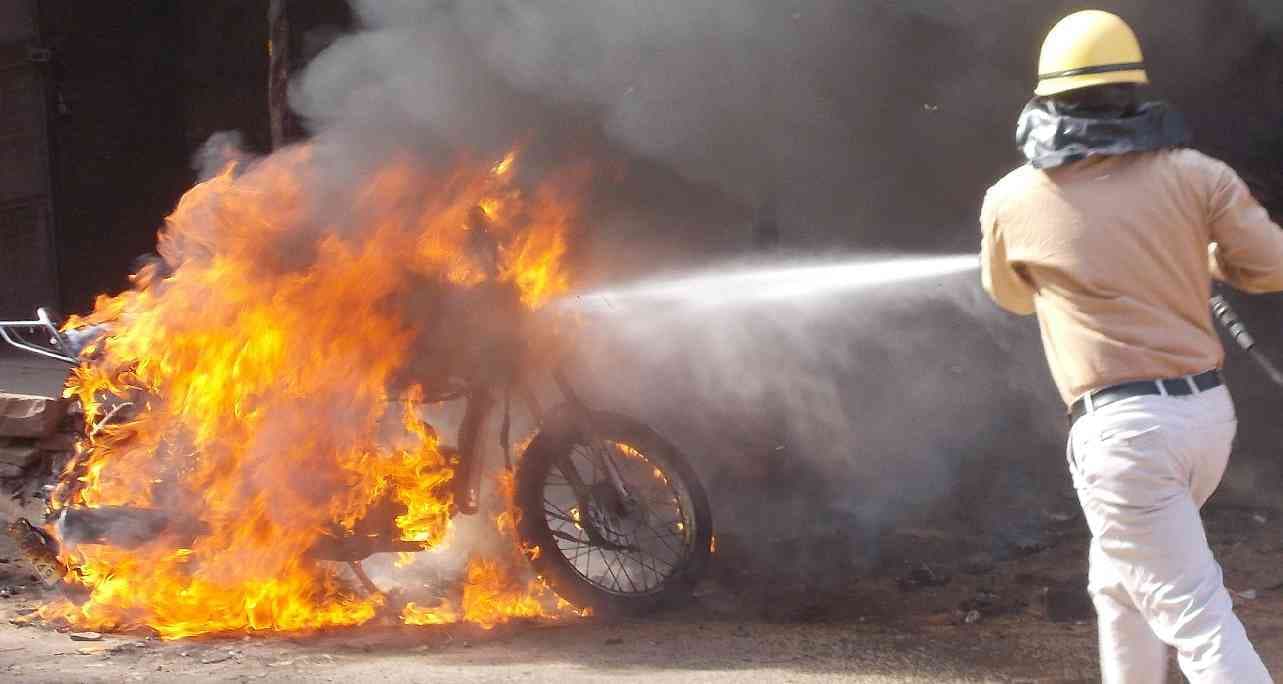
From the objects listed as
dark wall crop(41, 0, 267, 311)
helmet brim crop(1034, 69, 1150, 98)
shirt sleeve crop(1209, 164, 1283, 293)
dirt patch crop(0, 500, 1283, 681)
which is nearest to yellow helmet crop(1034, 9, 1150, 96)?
helmet brim crop(1034, 69, 1150, 98)

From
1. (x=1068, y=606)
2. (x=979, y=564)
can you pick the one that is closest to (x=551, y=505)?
(x=979, y=564)

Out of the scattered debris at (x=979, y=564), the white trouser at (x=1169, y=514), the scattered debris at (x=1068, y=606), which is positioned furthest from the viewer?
the scattered debris at (x=979, y=564)

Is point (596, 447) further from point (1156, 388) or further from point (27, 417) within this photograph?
point (27, 417)

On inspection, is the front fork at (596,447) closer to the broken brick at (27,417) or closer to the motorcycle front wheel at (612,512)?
the motorcycle front wheel at (612,512)

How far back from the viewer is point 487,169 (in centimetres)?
611

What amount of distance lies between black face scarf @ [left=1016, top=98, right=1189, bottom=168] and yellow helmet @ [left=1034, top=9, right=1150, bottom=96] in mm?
71

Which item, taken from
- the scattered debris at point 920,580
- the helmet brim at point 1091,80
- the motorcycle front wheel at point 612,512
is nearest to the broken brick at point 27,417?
the motorcycle front wheel at point 612,512

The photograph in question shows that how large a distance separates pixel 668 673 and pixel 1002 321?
12.3 feet

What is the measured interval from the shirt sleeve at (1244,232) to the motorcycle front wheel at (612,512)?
104 inches

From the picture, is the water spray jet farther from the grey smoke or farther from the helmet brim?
the helmet brim

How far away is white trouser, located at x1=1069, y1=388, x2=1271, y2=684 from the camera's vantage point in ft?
10.2

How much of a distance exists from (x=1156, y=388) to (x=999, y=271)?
54cm

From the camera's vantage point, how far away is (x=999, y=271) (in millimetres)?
3539

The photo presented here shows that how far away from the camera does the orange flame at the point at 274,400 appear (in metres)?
5.34
